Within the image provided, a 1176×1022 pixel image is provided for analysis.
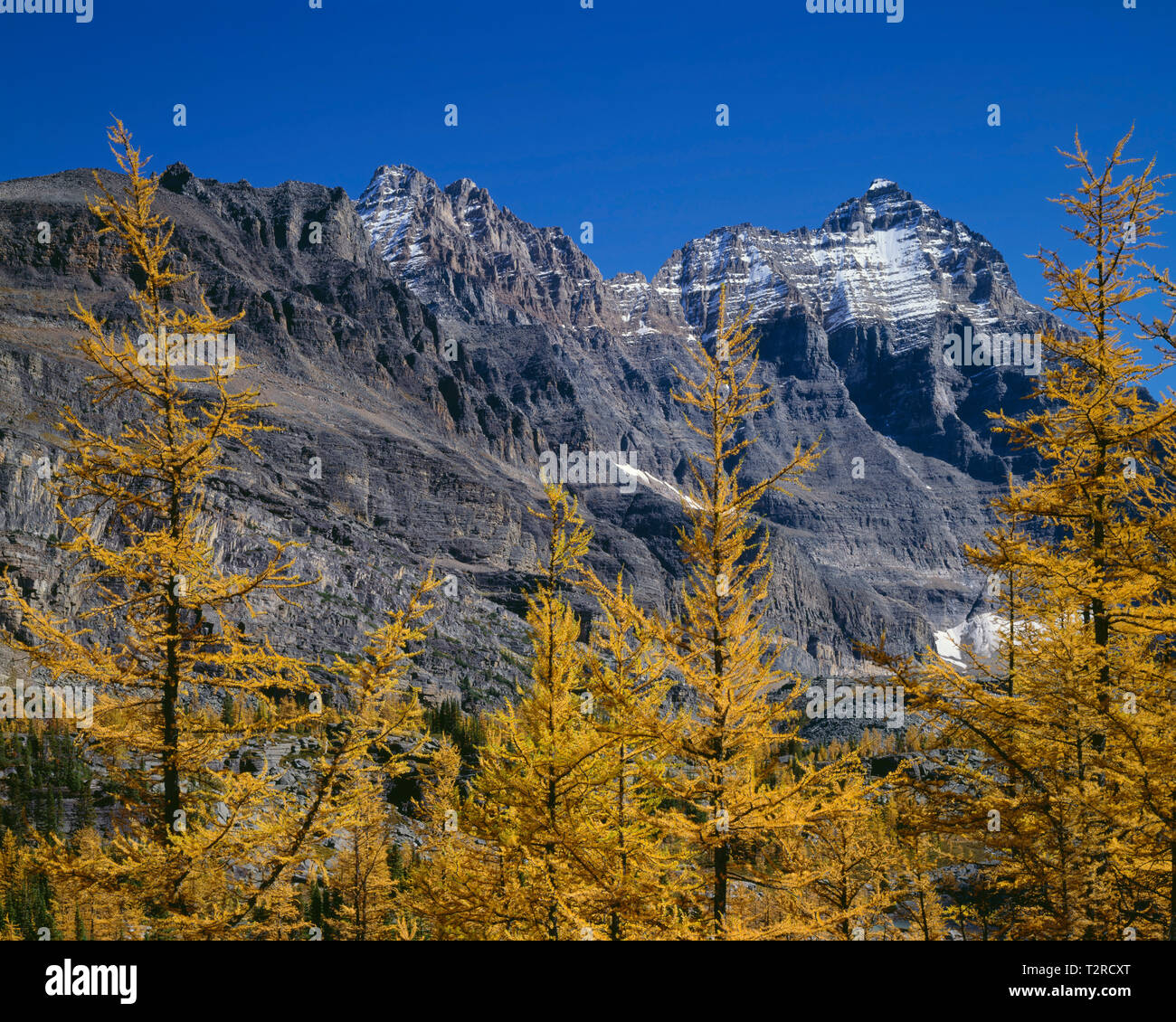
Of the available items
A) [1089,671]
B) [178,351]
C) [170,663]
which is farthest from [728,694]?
[178,351]

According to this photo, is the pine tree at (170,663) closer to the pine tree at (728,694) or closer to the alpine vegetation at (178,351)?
the alpine vegetation at (178,351)

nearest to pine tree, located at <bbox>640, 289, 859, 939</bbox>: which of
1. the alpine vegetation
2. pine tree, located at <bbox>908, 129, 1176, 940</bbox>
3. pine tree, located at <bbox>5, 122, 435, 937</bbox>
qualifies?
pine tree, located at <bbox>908, 129, 1176, 940</bbox>

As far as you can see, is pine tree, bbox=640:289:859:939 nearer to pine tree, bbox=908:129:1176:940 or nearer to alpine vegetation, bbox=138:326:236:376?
pine tree, bbox=908:129:1176:940

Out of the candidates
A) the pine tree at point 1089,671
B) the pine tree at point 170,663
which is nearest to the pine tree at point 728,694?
the pine tree at point 1089,671

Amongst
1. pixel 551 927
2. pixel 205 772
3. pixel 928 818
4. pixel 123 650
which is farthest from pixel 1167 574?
pixel 123 650

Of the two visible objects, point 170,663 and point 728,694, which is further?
point 170,663

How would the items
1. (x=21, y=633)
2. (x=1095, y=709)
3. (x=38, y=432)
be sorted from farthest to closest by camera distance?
(x=38, y=432) < (x=21, y=633) < (x=1095, y=709)

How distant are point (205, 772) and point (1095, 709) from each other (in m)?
11.4

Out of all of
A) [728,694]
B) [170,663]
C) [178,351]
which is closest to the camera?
[728,694]

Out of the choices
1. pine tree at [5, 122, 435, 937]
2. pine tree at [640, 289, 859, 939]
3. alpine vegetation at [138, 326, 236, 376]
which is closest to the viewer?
pine tree at [640, 289, 859, 939]

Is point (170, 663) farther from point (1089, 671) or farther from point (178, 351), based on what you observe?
point (1089, 671)
